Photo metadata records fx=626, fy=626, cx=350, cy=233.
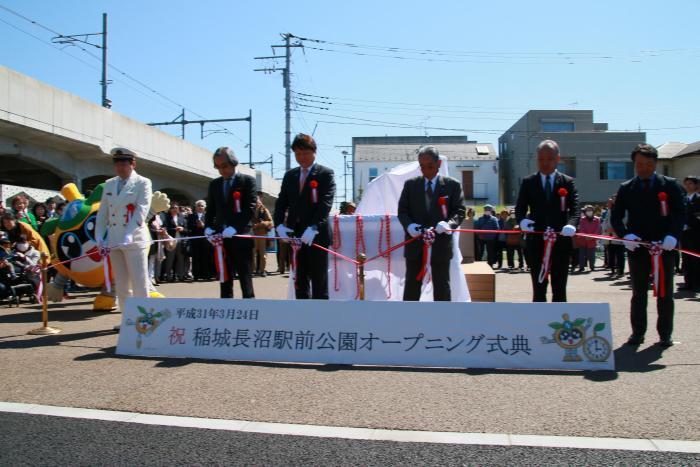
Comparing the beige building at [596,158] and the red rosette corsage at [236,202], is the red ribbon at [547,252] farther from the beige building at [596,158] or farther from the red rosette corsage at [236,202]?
the beige building at [596,158]

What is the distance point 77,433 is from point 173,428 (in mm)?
577

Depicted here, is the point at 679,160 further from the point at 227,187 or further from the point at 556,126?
the point at 227,187

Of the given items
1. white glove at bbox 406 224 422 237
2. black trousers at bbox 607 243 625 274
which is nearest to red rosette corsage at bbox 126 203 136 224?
white glove at bbox 406 224 422 237

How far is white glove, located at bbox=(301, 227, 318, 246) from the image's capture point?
629cm

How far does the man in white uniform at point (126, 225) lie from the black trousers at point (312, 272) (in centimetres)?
189

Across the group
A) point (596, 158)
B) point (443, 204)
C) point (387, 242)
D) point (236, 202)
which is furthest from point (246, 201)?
point (596, 158)

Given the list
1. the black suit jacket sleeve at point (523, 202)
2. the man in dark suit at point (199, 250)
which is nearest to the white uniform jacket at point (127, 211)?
the black suit jacket sleeve at point (523, 202)

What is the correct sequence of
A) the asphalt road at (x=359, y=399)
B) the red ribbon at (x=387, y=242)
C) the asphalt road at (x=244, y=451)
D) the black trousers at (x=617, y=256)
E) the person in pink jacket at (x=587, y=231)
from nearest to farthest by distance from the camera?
the asphalt road at (x=244, y=451) → the asphalt road at (x=359, y=399) → the red ribbon at (x=387, y=242) → the black trousers at (x=617, y=256) → the person in pink jacket at (x=587, y=231)

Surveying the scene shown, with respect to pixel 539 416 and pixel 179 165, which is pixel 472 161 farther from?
pixel 539 416

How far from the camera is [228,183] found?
6.86 m

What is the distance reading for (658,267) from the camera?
5.99 meters

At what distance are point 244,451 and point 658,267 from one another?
442 cm

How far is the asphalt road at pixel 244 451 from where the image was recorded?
3.33 meters

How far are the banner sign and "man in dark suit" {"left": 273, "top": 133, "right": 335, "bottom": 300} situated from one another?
3.31 ft
